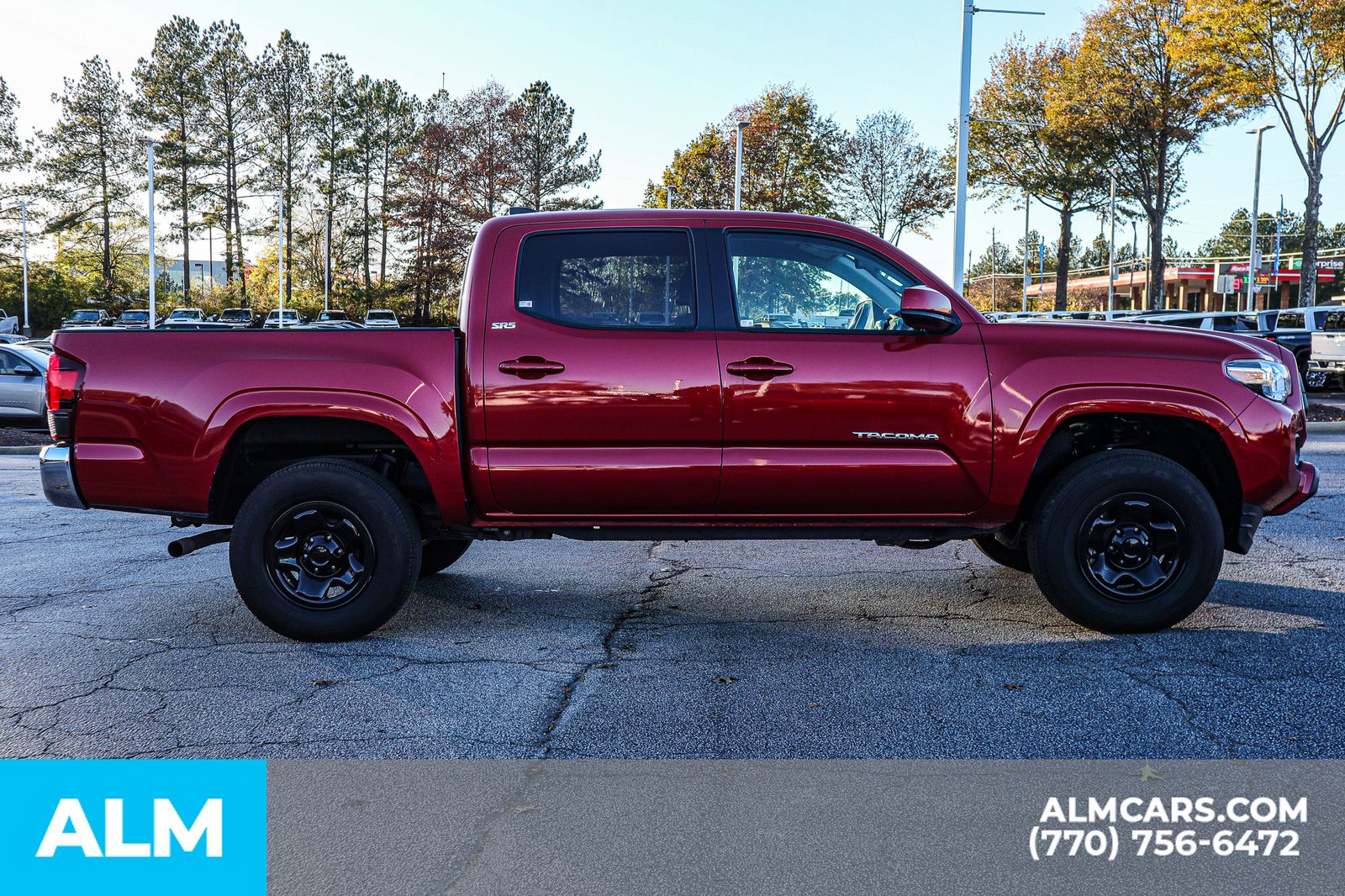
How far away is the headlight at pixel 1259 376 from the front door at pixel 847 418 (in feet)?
3.91

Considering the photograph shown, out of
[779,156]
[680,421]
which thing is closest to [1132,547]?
[680,421]

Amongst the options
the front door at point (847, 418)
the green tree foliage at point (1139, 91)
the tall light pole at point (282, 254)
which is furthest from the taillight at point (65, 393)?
the tall light pole at point (282, 254)

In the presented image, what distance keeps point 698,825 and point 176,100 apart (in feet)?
217

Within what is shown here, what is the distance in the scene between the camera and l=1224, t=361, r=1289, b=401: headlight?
5.47 meters

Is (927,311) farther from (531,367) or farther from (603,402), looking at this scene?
(531,367)

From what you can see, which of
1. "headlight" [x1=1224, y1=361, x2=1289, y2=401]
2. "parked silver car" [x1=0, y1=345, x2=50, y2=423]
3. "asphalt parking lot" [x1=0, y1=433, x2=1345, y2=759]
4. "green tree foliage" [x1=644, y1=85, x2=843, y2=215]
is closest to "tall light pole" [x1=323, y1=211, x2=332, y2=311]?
"green tree foliage" [x1=644, y1=85, x2=843, y2=215]

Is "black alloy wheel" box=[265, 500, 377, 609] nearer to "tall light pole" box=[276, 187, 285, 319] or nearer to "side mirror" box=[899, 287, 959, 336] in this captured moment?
"side mirror" box=[899, 287, 959, 336]

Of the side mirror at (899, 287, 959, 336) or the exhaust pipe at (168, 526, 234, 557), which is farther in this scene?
the exhaust pipe at (168, 526, 234, 557)

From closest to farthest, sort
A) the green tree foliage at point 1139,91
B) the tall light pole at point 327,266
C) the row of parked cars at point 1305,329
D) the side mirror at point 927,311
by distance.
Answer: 1. the side mirror at point 927,311
2. the row of parked cars at point 1305,329
3. the green tree foliage at point 1139,91
4. the tall light pole at point 327,266

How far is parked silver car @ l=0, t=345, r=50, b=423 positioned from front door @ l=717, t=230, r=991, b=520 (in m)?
15.9

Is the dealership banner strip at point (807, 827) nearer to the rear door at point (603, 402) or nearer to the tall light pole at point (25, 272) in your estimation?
the rear door at point (603, 402)

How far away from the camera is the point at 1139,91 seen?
32.6m

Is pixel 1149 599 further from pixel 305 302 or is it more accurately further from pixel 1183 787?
pixel 305 302

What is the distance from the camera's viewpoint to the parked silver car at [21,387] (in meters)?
17.9
